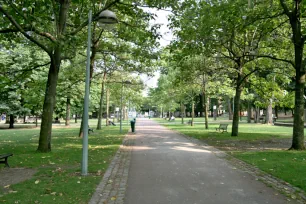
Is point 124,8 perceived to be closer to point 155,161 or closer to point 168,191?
point 155,161

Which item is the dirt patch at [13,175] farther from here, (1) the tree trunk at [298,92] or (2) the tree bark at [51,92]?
(1) the tree trunk at [298,92]

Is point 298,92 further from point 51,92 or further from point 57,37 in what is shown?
point 51,92

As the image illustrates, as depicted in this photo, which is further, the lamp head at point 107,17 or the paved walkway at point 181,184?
→ the lamp head at point 107,17

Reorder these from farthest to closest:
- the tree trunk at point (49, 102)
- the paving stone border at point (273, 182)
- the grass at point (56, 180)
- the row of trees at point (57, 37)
A: the tree trunk at point (49, 102), the row of trees at point (57, 37), the paving stone border at point (273, 182), the grass at point (56, 180)

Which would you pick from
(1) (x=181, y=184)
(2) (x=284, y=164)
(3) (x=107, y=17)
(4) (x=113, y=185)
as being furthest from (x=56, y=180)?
(2) (x=284, y=164)

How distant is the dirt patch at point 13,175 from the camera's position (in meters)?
6.56

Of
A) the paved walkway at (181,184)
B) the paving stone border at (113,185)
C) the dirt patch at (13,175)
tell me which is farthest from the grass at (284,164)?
the dirt patch at (13,175)

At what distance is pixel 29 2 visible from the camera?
8570mm

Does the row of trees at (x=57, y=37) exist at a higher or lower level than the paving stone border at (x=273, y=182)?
higher

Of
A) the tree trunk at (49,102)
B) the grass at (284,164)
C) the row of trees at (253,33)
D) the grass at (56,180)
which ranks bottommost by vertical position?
the grass at (56,180)

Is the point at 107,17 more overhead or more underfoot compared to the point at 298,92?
more overhead

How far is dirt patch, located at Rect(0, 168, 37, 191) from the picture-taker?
656cm

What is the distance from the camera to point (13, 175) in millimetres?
7461

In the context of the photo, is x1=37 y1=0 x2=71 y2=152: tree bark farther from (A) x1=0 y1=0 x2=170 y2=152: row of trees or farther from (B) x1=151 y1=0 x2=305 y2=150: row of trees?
(B) x1=151 y1=0 x2=305 y2=150: row of trees
